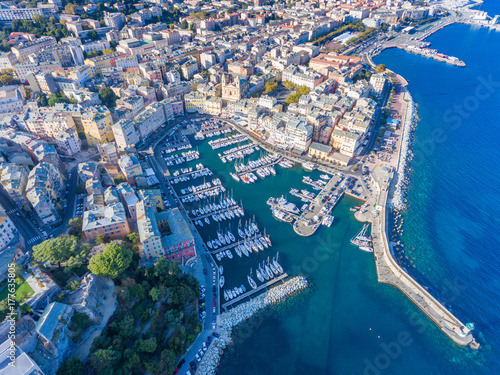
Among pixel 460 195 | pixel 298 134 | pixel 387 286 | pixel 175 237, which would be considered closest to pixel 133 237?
pixel 175 237

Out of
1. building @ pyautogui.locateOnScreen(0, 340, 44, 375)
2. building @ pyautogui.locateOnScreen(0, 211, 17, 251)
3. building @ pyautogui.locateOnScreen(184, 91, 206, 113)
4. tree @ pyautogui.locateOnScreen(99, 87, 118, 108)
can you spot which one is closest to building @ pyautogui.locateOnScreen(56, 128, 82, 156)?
tree @ pyautogui.locateOnScreen(99, 87, 118, 108)

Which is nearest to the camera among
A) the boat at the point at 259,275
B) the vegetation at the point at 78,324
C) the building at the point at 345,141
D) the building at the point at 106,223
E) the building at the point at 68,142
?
the vegetation at the point at 78,324

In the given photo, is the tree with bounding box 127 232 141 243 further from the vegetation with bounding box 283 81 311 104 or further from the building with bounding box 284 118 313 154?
the vegetation with bounding box 283 81 311 104

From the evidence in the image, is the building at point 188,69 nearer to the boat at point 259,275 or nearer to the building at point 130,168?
the building at point 130,168

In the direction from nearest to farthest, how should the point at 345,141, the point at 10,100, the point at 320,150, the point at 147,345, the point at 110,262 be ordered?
the point at 147,345, the point at 110,262, the point at 345,141, the point at 320,150, the point at 10,100

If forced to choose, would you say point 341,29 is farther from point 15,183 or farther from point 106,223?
point 15,183

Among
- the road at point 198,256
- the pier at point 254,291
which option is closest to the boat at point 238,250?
the road at point 198,256
